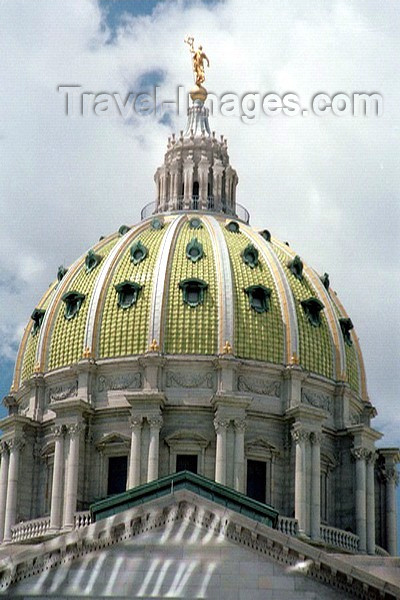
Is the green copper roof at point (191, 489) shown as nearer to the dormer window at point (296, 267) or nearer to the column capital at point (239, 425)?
the column capital at point (239, 425)

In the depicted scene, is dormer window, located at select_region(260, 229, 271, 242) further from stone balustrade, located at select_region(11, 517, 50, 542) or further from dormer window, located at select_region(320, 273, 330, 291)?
stone balustrade, located at select_region(11, 517, 50, 542)

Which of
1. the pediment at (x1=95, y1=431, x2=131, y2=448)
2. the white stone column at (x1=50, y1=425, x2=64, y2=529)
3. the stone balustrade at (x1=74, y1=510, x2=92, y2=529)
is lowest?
the stone balustrade at (x1=74, y1=510, x2=92, y2=529)

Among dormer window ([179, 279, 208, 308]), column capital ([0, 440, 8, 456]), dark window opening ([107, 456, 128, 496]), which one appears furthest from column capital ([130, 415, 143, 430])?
column capital ([0, 440, 8, 456])

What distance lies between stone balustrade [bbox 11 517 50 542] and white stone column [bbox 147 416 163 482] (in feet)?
22.5

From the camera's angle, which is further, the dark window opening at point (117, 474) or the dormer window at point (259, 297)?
the dormer window at point (259, 297)

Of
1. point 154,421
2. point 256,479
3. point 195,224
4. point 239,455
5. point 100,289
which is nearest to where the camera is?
point 239,455

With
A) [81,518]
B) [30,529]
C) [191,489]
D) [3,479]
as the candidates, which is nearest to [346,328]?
[3,479]

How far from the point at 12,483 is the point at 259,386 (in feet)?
53.3

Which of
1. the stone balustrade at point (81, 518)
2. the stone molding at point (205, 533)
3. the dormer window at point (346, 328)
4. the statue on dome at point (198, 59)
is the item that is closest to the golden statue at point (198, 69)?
the statue on dome at point (198, 59)

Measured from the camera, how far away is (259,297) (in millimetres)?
100250

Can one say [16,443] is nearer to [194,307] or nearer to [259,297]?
[194,307]

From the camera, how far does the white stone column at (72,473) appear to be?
92.2m

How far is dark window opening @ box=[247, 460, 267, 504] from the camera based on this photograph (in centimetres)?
9431

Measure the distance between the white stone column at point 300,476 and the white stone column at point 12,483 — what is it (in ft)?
56.4
